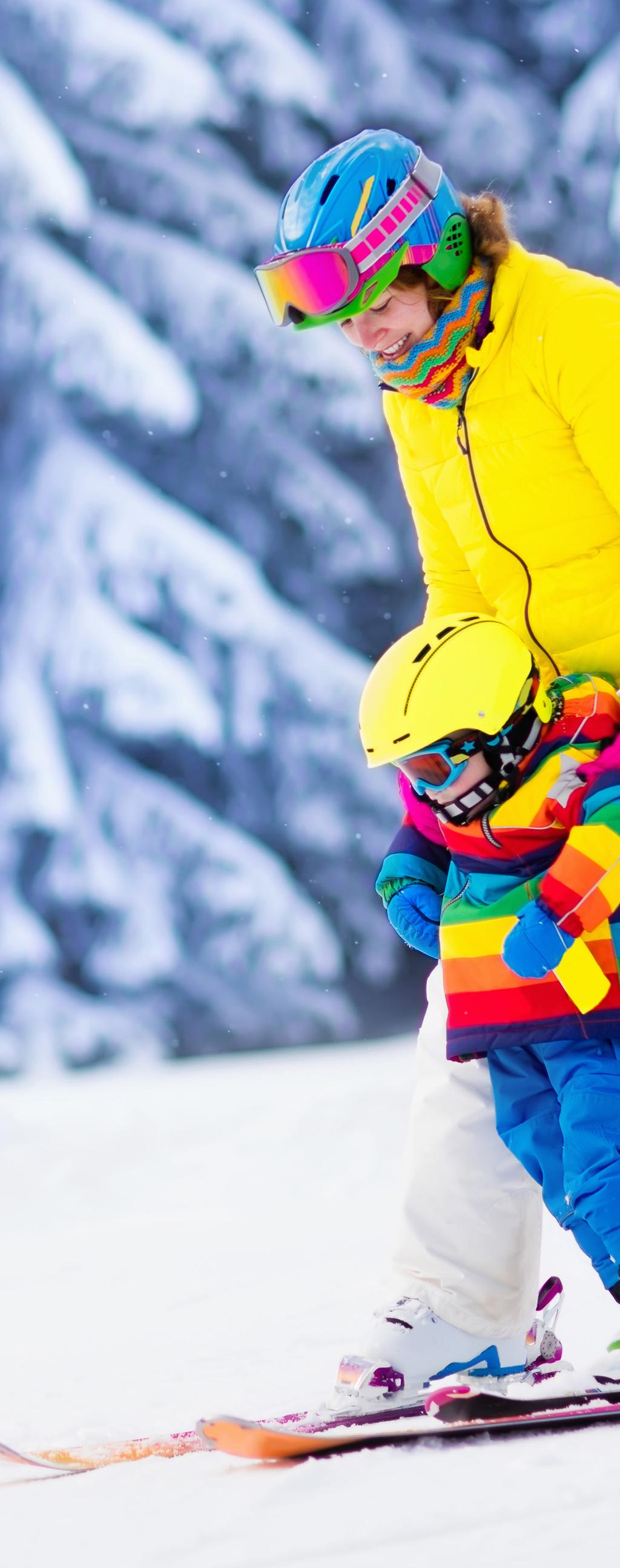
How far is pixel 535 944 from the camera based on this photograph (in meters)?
1.56

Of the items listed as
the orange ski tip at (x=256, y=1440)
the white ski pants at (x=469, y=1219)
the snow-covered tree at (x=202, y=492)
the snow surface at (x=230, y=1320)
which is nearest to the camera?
the snow surface at (x=230, y=1320)

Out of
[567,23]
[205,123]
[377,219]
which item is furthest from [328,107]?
[377,219]

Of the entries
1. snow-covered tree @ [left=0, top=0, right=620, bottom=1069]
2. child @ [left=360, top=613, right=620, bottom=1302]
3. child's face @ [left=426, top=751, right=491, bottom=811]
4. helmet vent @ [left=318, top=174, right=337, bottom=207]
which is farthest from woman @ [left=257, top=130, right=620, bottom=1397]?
snow-covered tree @ [left=0, top=0, right=620, bottom=1069]

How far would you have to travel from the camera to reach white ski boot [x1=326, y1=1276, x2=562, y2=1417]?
5.58 feet

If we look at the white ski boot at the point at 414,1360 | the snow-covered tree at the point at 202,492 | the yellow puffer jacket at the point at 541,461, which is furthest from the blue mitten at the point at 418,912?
the snow-covered tree at the point at 202,492

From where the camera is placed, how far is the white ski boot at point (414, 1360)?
170cm

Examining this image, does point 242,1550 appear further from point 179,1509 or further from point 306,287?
point 306,287

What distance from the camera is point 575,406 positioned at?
163cm

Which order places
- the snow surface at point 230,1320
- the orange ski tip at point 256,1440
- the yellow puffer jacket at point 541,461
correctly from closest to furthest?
the snow surface at point 230,1320 → the orange ski tip at point 256,1440 → the yellow puffer jacket at point 541,461

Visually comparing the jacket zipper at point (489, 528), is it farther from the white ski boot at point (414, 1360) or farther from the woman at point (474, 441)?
the white ski boot at point (414, 1360)

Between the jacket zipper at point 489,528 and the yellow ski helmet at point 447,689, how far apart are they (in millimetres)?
127

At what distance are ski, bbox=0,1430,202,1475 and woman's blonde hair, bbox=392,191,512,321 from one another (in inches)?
54.6

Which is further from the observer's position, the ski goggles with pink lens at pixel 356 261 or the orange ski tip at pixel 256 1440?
the ski goggles with pink lens at pixel 356 261

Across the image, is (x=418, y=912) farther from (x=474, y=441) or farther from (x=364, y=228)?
(x=364, y=228)
